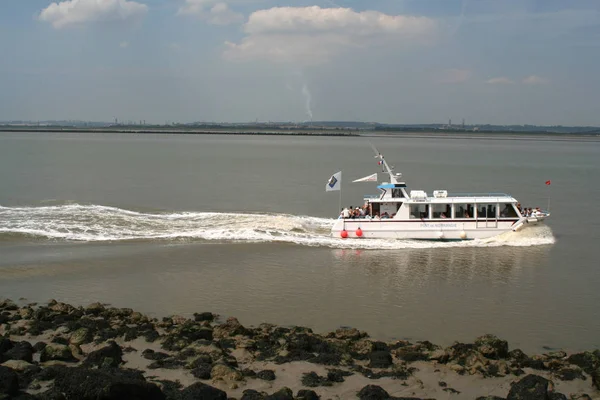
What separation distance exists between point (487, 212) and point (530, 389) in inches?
730

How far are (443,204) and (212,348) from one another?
59.0 ft

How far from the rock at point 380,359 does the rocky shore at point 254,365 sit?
25mm

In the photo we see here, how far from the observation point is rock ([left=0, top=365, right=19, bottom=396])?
11.8 metres

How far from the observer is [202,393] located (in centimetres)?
1192

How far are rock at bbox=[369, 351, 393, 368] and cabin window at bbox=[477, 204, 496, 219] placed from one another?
16771 millimetres

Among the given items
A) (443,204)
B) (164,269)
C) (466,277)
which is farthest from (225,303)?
(443,204)

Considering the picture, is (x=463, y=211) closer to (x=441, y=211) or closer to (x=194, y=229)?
(x=441, y=211)

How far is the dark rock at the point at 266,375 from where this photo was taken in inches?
539

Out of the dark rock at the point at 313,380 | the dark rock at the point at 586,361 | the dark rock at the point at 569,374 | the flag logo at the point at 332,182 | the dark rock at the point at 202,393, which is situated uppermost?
the flag logo at the point at 332,182

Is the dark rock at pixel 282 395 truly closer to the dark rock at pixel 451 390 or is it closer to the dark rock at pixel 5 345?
the dark rock at pixel 451 390

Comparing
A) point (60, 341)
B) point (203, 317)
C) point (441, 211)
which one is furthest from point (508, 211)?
point (60, 341)

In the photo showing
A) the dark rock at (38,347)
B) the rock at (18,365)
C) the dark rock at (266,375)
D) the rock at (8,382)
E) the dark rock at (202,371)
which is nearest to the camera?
the rock at (8,382)

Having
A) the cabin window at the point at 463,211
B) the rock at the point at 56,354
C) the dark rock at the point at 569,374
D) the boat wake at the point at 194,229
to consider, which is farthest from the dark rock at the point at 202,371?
the cabin window at the point at 463,211

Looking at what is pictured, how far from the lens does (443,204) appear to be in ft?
98.7
